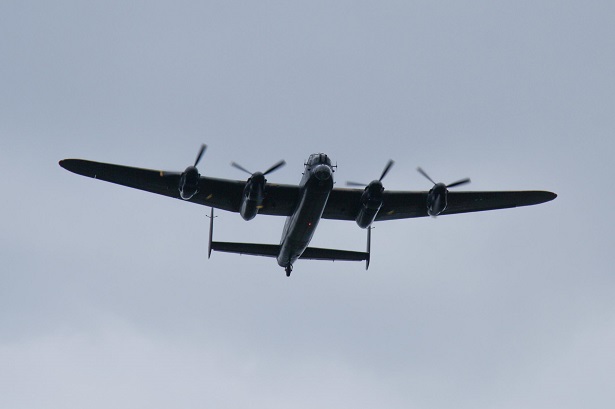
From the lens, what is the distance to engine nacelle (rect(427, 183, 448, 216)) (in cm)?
3459

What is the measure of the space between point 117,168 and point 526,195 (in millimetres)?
18434

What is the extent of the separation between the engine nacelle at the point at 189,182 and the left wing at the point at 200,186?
2.60 feet

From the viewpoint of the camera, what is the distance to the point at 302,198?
1324 inches

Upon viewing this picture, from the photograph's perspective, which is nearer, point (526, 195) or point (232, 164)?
point (232, 164)

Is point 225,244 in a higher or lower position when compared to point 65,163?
lower

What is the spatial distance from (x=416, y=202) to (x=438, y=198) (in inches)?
121

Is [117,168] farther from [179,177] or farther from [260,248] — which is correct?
[260,248]

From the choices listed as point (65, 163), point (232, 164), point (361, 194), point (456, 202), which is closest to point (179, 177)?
point (232, 164)

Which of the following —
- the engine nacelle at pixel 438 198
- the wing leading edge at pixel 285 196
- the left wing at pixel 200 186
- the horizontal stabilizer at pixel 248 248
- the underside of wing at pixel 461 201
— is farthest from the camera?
the underside of wing at pixel 461 201

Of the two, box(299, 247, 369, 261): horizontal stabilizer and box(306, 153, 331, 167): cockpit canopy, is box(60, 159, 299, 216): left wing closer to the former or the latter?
box(299, 247, 369, 261): horizontal stabilizer

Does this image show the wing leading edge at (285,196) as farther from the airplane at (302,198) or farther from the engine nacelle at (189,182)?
the engine nacelle at (189,182)

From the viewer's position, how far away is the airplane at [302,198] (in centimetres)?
3325

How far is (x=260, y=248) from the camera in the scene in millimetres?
37000

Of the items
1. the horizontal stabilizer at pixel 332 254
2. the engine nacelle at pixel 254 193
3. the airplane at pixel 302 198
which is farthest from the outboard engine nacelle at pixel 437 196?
the engine nacelle at pixel 254 193
